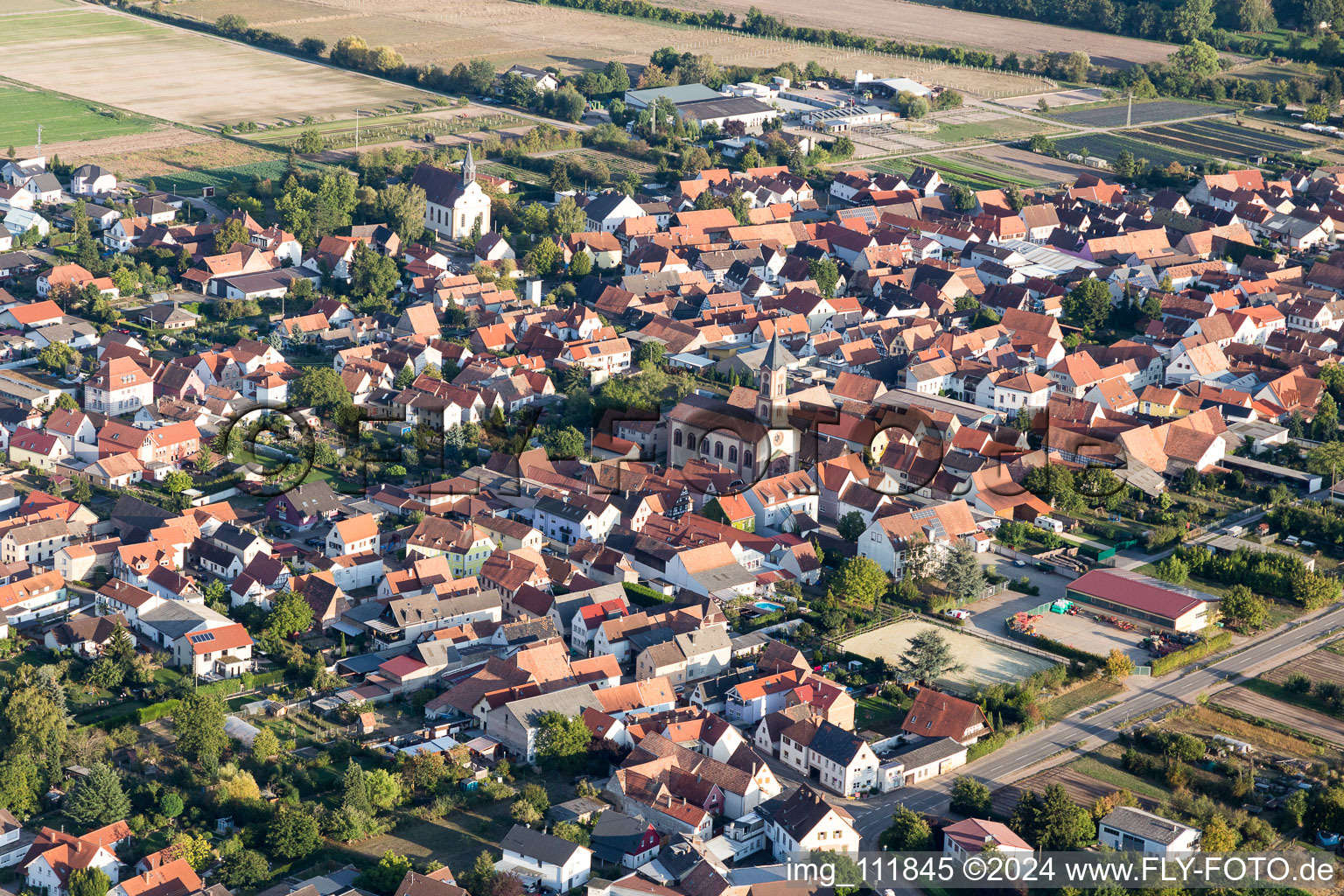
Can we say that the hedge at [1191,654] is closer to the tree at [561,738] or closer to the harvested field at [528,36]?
the tree at [561,738]

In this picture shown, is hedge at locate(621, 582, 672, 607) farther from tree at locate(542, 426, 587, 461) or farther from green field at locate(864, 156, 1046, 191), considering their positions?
A: green field at locate(864, 156, 1046, 191)

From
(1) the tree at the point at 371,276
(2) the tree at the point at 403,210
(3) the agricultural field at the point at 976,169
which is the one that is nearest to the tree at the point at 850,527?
(1) the tree at the point at 371,276

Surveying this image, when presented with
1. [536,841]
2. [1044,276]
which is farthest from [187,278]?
[536,841]

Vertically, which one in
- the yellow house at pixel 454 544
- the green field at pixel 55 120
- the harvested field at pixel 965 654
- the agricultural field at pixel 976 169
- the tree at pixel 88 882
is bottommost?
the tree at pixel 88 882

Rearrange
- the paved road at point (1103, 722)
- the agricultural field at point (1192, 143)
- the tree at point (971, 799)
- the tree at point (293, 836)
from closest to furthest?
the tree at point (293, 836) < the tree at point (971, 799) < the paved road at point (1103, 722) < the agricultural field at point (1192, 143)

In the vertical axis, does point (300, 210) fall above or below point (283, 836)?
above

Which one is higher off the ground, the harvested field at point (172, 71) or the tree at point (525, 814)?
the harvested field at point (172, 71)

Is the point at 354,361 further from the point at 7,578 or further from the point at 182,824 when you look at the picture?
the point at 182,824

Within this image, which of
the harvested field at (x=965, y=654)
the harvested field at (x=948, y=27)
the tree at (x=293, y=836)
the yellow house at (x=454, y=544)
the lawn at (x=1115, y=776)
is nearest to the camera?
the tree at (x=293, y=836)
